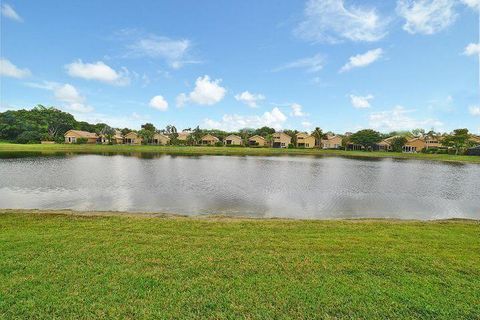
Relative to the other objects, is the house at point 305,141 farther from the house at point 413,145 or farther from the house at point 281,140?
the house at point 413,145

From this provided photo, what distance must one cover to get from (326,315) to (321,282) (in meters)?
1.10

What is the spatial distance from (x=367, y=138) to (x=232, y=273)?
92415 millimetres

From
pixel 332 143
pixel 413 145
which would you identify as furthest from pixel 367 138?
pixel 413 145

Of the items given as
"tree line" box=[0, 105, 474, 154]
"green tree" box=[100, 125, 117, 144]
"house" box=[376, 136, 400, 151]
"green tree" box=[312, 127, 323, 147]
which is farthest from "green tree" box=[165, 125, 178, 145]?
"house" box=[376, 136, 400, 151]

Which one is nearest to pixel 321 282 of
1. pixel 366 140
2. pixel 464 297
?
pixel 464 297

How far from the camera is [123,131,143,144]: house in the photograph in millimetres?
95494

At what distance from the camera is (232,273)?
6301 millimetres

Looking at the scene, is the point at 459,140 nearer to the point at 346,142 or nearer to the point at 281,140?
the point at 346,142

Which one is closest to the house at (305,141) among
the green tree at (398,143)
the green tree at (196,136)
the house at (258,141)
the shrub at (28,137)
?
the house at (258,141)

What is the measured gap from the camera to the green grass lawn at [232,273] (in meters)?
5.04

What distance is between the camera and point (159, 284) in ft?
19.0

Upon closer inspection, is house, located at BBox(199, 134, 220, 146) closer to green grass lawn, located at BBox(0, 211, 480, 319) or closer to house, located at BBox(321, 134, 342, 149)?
house, located at BBox(321, 134, 342, 149)

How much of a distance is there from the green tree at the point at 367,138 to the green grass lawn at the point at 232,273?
86.0 m

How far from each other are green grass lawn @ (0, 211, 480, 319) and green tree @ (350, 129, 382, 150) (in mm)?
86018
